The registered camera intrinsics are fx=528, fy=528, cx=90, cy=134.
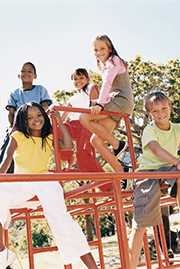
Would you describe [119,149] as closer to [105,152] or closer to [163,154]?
[105,152]

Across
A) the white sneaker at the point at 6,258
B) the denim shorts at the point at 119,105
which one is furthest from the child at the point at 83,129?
the white sneaker at the point at 6,258

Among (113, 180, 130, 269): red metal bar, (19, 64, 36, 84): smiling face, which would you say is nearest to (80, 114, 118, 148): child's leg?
(19, 64, 36, 84): smiling face

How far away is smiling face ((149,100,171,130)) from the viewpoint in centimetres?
369

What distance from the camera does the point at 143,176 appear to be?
8.35 feet

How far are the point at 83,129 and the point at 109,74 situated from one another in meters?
0.57

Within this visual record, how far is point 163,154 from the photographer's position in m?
3.53

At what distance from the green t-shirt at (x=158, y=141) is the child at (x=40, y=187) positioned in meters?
0.61

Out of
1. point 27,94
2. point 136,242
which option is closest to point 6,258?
point 136,242

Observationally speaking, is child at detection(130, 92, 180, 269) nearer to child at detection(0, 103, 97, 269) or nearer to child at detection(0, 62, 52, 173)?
child at detection(0, 103, 97, 269)

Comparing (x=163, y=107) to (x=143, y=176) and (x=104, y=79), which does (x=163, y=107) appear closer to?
(x=104, y=79)

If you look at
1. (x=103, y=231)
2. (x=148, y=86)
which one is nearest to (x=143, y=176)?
(x=148, y=86)

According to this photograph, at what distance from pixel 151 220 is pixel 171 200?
2.31 ft

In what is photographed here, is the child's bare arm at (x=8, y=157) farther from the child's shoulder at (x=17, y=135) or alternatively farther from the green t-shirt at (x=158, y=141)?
the green t-shirt at (x=158, y=141)

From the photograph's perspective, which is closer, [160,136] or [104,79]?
[160,136]
